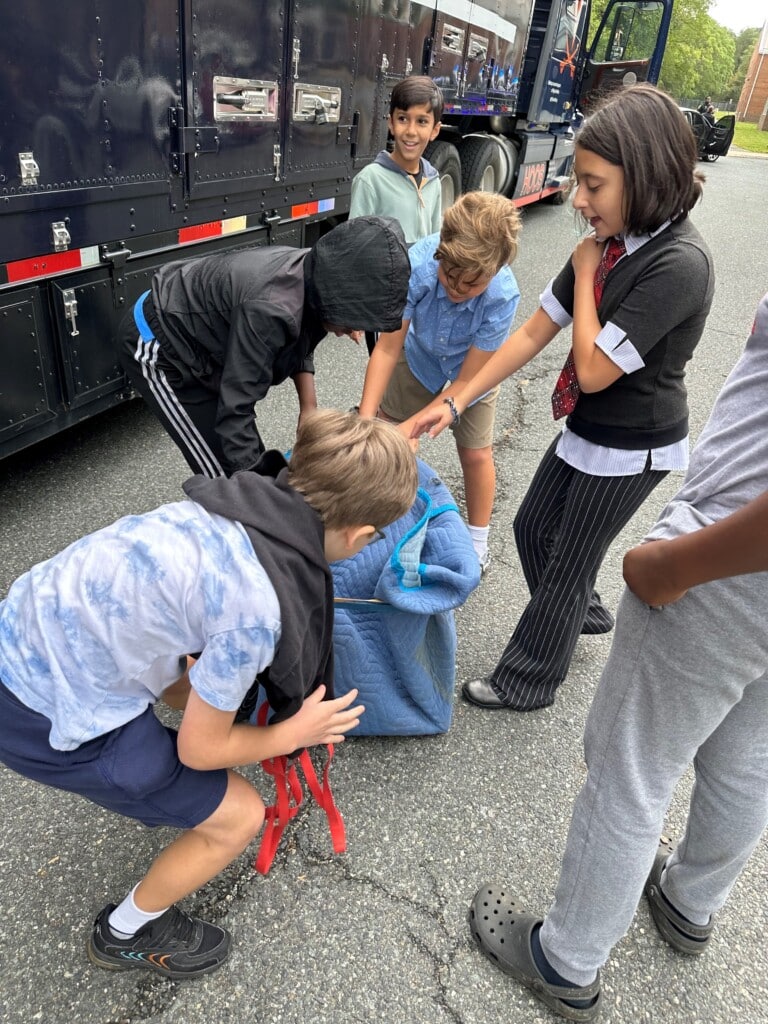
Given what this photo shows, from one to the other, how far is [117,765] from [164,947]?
1.73 ft

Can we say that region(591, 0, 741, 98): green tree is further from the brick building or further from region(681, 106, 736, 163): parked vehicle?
the brick building

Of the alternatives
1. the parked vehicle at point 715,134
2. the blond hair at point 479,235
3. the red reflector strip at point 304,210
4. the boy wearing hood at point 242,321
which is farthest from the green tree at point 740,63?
the boy wearing hood at point 242,321

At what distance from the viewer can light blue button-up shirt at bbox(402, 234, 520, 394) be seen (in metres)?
2.52

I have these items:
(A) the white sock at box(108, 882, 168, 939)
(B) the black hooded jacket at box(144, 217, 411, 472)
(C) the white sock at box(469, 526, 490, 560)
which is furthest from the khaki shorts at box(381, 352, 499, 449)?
(A) the white sock at box(108, 882, 168, 939)

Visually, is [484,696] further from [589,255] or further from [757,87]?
[757,87]

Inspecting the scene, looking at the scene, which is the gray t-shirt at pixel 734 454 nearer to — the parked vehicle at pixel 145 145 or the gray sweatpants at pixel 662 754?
the gray sweatpants at pixel 662 754

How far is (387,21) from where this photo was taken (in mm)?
4922

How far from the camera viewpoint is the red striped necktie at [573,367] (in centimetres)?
179

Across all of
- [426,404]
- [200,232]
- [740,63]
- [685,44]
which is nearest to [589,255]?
[426,404]

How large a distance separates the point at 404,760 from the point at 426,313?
150 cm

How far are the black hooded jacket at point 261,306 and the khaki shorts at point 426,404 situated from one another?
2.15 ft

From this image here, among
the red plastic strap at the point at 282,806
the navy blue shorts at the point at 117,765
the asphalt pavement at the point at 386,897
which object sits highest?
the navy blue shorts at the point at 117,765

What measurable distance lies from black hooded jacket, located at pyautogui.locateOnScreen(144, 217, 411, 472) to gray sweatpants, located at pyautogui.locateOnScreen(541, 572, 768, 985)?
1096mm

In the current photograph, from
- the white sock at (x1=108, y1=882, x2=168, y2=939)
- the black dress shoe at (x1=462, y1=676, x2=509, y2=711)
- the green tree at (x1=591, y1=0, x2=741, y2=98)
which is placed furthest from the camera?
the green tree at (x1=591, y1=0, x2=741, y2=98)
